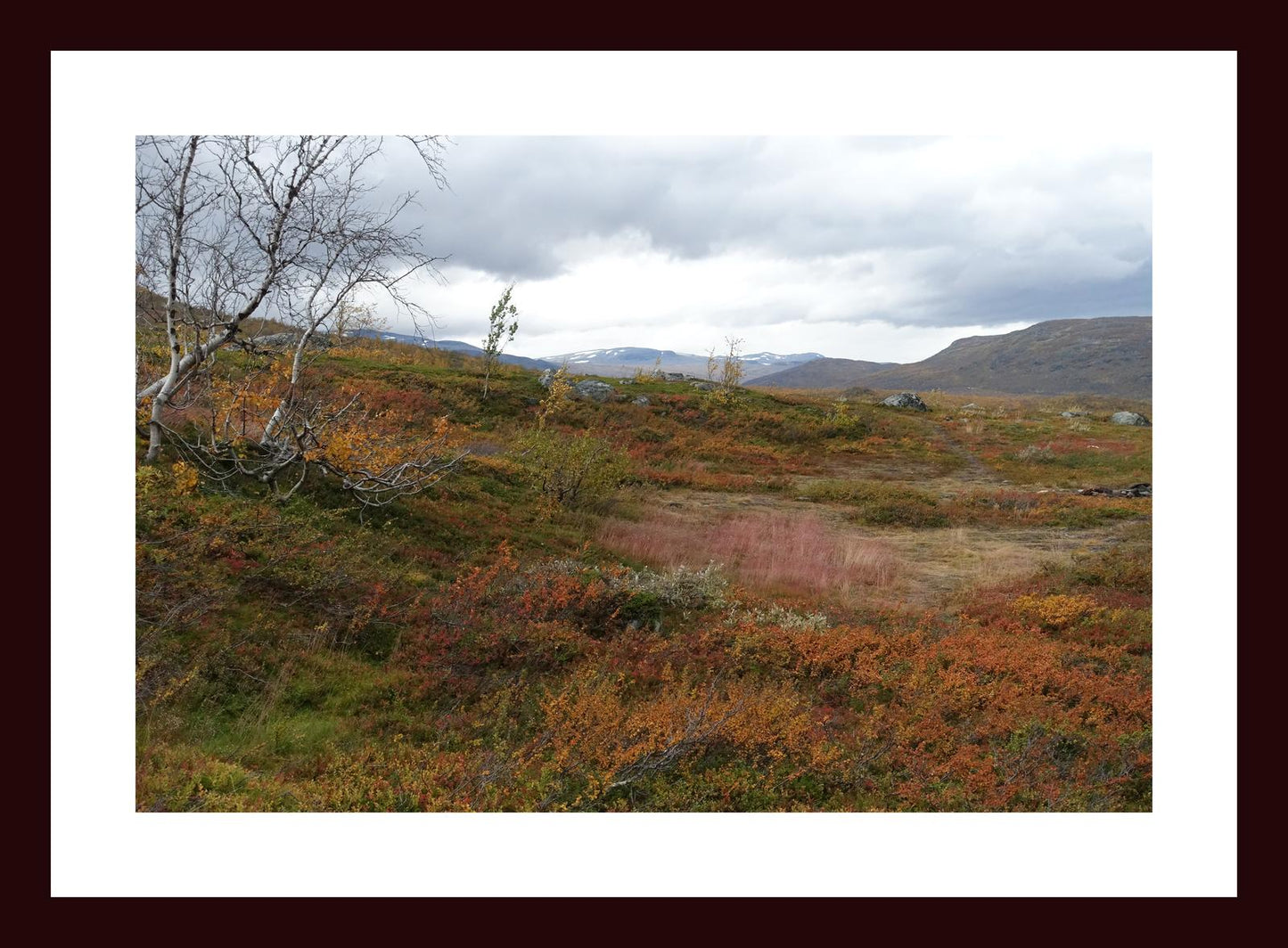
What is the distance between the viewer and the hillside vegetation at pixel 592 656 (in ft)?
15.7

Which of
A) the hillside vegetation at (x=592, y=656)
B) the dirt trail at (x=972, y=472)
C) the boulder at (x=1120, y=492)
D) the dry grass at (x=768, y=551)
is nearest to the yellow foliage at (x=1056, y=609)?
the hillside vegetation at (x=592, y=656)

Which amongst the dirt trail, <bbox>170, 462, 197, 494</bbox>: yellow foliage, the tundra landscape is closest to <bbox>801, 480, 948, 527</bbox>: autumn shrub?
the tundra landscape

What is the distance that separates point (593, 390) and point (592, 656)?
2998cm

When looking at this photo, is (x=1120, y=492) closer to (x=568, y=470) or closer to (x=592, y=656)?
(x=568, y=470)

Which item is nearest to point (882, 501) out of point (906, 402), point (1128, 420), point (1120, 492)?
point (1120, 492)

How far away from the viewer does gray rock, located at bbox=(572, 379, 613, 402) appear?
35.6m

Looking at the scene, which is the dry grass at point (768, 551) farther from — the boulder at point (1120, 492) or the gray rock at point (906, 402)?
the gray rock at point (906, 402)

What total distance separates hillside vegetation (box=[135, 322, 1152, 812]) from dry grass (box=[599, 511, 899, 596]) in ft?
0.29

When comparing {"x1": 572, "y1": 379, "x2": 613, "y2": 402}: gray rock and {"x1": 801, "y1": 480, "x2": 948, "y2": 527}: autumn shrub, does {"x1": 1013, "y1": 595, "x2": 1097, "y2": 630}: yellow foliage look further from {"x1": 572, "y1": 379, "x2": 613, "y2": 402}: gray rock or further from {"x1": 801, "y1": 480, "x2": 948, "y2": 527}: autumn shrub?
{"x1": 572, "y1": 379, "x2": 613, "y2": 402}: gray rock

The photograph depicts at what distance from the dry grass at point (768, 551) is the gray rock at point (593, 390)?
2042 centimetres

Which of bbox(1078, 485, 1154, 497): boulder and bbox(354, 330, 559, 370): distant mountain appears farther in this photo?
bbox(1078, 485, 1154, 497): boulder

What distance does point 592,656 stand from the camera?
7.07m

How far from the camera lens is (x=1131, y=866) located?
3.99 metres
